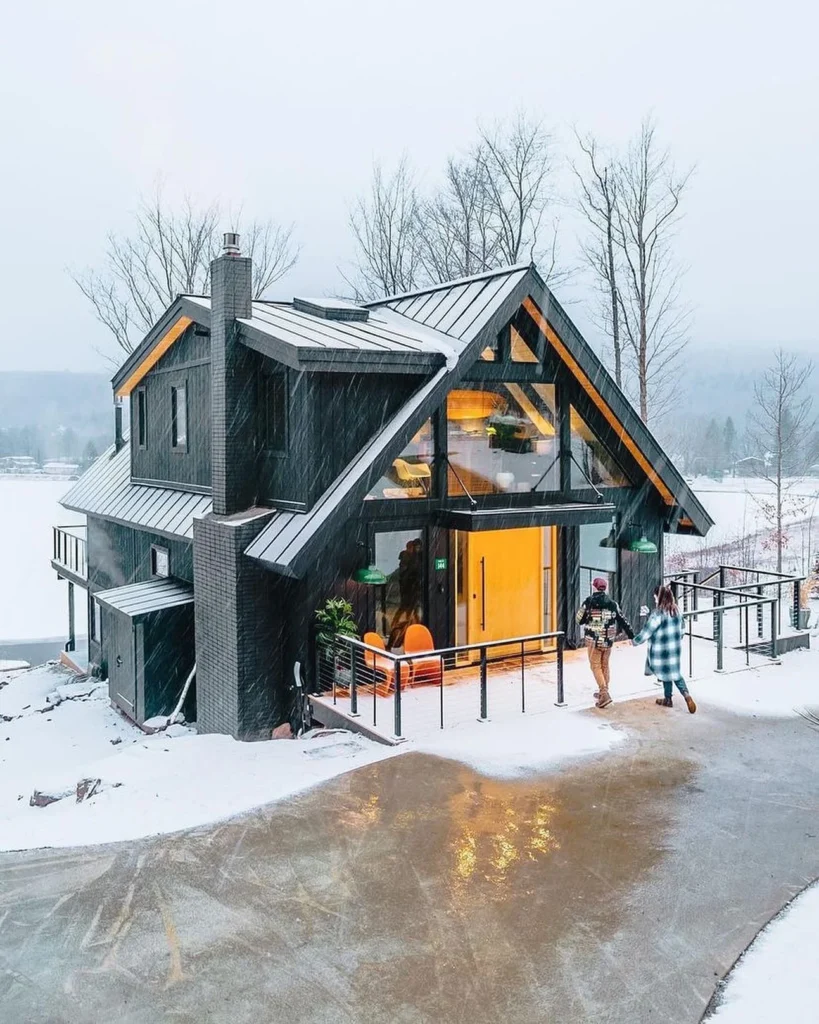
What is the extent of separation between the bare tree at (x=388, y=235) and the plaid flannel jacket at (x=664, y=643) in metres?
21.7

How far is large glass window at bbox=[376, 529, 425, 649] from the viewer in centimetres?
1256

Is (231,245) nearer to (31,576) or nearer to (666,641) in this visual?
(666,641)

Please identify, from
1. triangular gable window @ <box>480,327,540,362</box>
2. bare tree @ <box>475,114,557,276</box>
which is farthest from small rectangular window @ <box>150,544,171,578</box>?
bare tree @ <box>475,114,557,276</box>

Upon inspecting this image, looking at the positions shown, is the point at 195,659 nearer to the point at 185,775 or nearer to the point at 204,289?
the point at 185,775

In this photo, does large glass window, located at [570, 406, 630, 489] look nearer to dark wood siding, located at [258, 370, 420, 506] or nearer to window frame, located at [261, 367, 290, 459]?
dark wood siding, located at [258, 370, 420, 506]

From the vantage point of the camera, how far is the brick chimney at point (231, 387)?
12477mm

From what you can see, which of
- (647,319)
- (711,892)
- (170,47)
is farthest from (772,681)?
(170,47)

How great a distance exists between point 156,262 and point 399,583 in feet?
83.4

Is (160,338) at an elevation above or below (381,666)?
above

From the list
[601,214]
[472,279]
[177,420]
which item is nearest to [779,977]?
[472,279]

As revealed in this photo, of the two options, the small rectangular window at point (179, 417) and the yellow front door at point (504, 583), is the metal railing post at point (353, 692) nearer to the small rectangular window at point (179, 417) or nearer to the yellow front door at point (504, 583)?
the yellow front door at point (504, 583)

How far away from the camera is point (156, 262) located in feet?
111

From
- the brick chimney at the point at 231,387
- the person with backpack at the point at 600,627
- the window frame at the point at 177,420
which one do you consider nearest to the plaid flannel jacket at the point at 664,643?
the person with backpack at the point at 600,627

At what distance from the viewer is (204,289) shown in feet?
104
